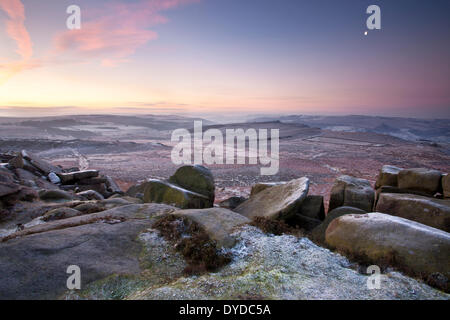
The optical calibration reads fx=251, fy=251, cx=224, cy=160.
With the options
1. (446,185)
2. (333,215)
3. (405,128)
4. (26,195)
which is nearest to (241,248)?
(333,215)

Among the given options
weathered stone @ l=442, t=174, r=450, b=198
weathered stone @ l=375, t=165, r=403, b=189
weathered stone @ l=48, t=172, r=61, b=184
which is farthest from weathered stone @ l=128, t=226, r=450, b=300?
weathered stone @ l=48, t=172, r=61, b=184

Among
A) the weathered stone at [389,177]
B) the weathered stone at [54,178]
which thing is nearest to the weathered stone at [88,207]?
the weathered stone at [54,178]

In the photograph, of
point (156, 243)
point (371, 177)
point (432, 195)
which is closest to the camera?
point (156, 243)

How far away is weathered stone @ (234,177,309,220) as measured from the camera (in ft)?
24.2

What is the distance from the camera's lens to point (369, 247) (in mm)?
5023

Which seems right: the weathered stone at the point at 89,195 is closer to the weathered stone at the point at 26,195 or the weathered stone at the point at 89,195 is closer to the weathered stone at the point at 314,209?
the weathered stone at the point at 26,195

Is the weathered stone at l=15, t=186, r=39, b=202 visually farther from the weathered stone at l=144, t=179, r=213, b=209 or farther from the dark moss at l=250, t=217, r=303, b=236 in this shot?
the dark moss at l=250, t=217, r=303, b=236

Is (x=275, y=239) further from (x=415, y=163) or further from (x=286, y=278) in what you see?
(x=415, y=163)

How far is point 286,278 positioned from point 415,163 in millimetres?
33824

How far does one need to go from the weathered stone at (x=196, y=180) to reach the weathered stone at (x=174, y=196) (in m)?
0.56

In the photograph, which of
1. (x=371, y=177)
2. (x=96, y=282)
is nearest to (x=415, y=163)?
(x=371, y=177)

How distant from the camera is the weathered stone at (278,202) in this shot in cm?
738

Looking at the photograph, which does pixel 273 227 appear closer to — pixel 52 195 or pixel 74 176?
pixel 52 195
